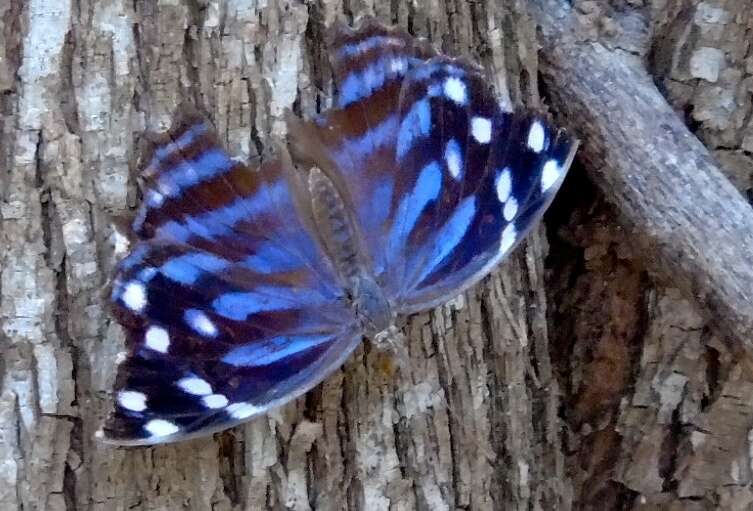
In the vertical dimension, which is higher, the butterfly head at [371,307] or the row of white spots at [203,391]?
the butterfly head at [371,307]

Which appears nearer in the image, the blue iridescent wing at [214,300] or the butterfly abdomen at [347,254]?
the blue iridescent wing at [214,300]

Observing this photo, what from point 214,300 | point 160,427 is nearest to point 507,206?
point 214,300

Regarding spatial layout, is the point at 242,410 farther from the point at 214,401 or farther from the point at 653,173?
the point at 653,173

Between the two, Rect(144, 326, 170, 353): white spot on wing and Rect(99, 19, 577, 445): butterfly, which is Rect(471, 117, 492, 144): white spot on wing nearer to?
Rect(99, 19, 577, 445): butterfly

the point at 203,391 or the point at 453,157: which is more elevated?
the point at 453,157

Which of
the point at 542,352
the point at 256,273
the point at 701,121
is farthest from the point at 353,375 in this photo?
the point at 701,121

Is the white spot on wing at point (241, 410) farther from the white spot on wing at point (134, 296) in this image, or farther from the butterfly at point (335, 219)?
the white spot on wing at point (134, 296)

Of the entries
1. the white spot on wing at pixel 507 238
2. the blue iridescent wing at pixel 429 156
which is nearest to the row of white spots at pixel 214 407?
the blue iridescent wing at pixel 429 156
